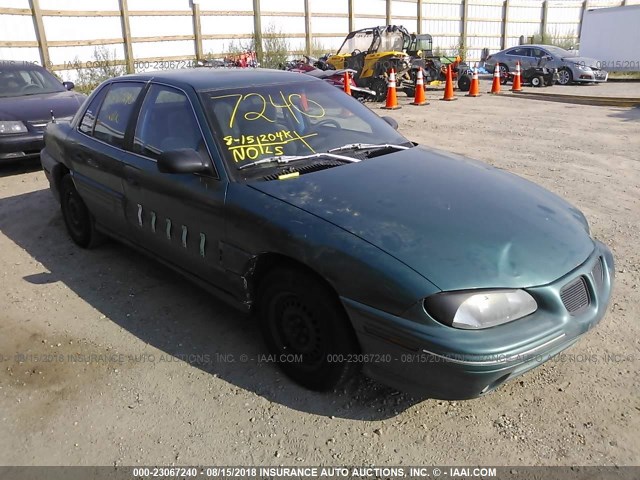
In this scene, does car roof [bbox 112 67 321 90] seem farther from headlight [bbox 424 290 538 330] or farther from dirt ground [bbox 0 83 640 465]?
headlight [bbox 424 290 538 330]

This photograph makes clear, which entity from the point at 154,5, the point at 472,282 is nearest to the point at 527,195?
the point at 472,282

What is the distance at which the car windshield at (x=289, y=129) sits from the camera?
126 inches

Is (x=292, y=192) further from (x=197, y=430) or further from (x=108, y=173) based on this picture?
(x=108, y=173)

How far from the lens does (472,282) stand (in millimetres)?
2309

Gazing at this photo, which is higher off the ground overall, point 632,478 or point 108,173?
point 108,173

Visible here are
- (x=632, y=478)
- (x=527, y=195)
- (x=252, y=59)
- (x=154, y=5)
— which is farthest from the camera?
(x=252, y=59)

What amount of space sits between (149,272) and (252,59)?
66.7ft

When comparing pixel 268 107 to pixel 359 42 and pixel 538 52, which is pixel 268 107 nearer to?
pixel 359 42

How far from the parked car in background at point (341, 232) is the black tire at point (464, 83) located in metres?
14.5

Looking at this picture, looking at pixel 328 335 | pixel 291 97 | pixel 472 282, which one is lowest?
pixel 328 335

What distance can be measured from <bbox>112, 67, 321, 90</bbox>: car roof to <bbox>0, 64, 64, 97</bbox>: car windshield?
547 centimetres

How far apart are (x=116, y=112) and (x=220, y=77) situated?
Answer: 39.4 inches

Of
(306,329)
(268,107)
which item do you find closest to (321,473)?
(306,329)

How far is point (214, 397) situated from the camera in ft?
9.53
